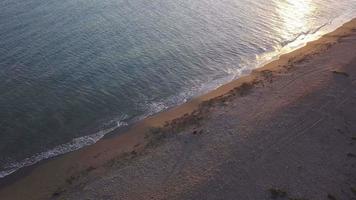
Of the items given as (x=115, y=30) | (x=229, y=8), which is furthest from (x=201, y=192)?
(x=229, y=8)

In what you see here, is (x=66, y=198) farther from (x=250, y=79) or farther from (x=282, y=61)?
(x=282, y=61)

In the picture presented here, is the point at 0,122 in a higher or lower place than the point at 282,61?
higher

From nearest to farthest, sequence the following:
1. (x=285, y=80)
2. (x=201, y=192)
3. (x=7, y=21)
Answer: (x=201, y=192), (x=285, y=80), (x=7, y=21)

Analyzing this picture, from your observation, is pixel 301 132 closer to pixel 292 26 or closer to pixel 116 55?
pixel 116 55

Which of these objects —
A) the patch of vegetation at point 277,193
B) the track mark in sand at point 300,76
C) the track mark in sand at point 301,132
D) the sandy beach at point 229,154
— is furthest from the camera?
the track mark in sand at point 300,76

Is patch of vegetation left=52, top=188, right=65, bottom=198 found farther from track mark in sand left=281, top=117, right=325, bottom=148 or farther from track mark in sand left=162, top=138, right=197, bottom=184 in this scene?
track mark in sand left=281, top=117, right=325, bottom=148

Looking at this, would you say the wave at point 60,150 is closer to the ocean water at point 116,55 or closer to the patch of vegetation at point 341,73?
the ocean water at point 116,55

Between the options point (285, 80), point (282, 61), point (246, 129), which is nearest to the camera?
point (246, 129)

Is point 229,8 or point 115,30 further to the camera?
point 229,8

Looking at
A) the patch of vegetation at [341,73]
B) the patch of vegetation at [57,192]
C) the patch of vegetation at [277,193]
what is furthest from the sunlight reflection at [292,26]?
the patch of vegetation at [57,192]
